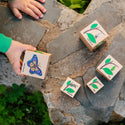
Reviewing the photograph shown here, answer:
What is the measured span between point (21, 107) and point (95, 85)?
1863 millimetres

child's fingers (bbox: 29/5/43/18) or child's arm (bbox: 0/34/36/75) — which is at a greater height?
child's fingers (bbox: 29/5/43/18)

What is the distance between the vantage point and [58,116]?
8.22ft

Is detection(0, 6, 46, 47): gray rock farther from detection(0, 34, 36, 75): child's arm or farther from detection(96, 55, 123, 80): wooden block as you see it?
detection(96, 55, 123, 80): wooden block

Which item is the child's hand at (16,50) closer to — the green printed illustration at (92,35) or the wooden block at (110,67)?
the green printed illustration at (92,35)

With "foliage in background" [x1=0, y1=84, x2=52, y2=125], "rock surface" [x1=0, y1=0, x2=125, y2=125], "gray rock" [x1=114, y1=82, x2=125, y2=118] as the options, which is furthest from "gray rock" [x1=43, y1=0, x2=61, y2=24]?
"gray rock" [x1=114, y1=82, x2=125, y2=118]

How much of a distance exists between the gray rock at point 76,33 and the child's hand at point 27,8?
55 centimetres

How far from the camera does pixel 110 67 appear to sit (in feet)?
6.97

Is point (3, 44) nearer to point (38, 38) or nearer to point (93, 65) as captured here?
point (38, 38)

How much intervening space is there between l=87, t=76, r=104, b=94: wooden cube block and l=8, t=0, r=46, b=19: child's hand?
1.40 m

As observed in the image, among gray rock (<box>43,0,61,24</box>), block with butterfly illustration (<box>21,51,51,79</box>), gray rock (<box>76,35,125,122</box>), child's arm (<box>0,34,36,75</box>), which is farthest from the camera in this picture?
gray rock (<box>43,0,61,24</box>)

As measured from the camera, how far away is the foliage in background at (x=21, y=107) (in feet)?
10.0

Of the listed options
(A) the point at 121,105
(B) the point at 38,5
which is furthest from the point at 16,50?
(A) the point at 121,105

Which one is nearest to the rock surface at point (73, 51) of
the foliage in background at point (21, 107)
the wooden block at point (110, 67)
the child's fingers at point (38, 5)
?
the child's fingers at point (38, 5)

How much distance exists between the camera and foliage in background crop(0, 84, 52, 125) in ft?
10.0
